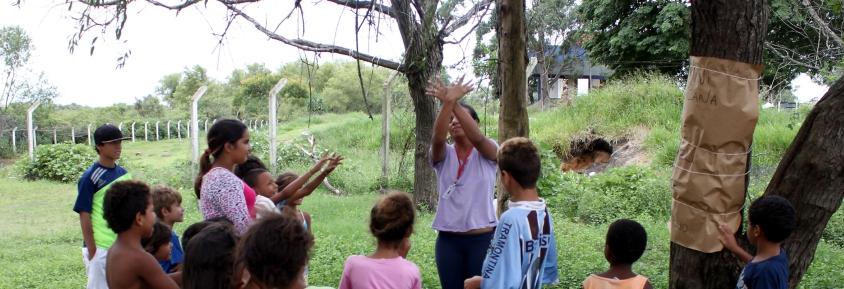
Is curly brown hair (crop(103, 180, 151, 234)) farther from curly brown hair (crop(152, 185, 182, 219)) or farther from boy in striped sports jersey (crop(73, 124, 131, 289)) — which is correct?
boy in striped sports jersey (crop(73, 124, 131, 289))

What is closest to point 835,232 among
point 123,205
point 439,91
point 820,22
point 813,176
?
point 820,22

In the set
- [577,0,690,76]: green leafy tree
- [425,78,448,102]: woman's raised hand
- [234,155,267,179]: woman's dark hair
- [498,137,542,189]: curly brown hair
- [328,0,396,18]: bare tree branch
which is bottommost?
[234,155,267,179]: woman's dark hair

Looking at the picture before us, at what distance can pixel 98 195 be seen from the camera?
383 centimetres

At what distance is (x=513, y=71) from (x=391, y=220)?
5.51 feet

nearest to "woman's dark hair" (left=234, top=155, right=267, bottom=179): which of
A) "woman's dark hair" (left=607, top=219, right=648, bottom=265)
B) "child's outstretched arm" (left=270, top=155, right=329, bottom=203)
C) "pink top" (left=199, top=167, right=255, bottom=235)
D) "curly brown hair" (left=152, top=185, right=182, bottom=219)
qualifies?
"child's outstretched arm" (left=270, top=155, right=329, bottom=203)

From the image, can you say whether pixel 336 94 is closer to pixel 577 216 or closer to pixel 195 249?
pixel 577 216

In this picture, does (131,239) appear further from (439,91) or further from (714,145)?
(714,145)

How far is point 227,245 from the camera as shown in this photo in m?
2.35

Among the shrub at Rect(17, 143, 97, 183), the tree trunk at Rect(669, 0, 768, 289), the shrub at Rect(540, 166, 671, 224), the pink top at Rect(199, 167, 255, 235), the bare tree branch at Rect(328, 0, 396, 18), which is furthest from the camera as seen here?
the shrub at Rect(17, 143, 97, 183)

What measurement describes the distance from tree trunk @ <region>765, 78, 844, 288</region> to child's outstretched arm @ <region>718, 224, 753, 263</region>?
0.94 feet

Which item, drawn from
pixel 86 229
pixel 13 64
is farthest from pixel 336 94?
pixel 86 229

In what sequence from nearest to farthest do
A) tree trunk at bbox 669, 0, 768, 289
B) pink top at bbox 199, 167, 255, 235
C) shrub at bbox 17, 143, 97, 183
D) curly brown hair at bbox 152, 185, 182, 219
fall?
pink top at bbox 199, 167, 255, 235 → tree trunk at bbox 669, 0, 768, 289 → curly brown hair at bbox 152, 185, 182, 219 → shrub at bbox 17, 143, 97, 183

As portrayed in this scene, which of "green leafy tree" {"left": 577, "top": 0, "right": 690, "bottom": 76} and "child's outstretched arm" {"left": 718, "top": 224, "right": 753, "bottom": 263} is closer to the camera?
"child's outstretched arm" {"left": 718, "top": 224, "right": 753, "bottom": 263}

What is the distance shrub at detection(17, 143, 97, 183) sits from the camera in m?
13.6
